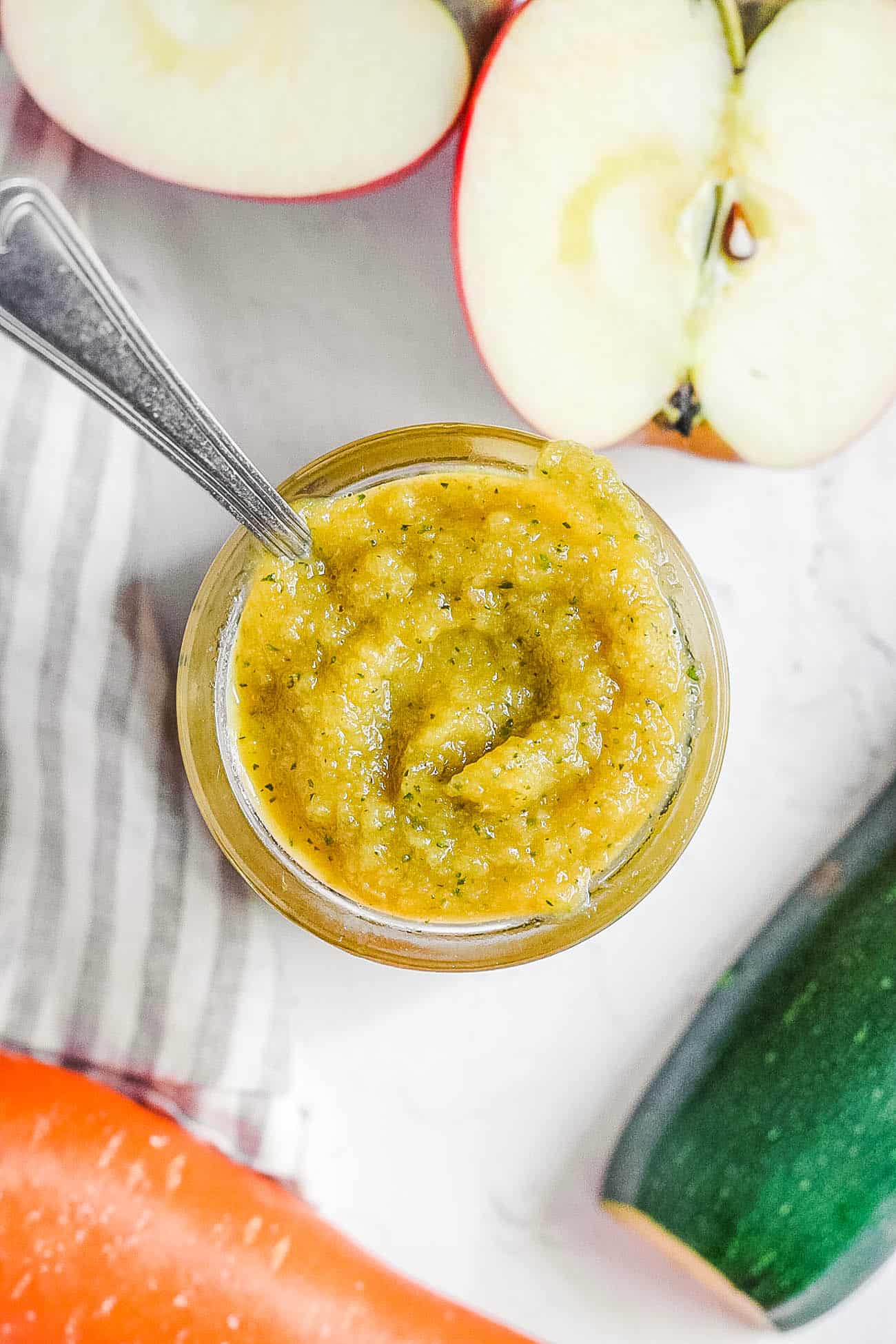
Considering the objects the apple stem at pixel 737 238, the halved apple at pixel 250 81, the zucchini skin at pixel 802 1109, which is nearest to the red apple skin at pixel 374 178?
the halved apple at pixel 250 81

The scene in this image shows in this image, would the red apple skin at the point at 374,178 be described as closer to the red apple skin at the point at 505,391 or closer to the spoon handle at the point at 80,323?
the red apple skin at the point at 505,391

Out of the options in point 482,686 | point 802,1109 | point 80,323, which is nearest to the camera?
point 80,323

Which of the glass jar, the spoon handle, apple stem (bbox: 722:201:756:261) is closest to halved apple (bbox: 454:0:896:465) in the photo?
apple stem (bbox: 722:201:756:261)

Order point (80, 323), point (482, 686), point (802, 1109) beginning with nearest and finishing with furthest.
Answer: point (80, 323)
point (482, 686)
point (802, 1109)

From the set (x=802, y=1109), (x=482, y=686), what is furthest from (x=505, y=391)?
(x=802, y=1109)

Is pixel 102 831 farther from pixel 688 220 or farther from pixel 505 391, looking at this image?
pixel 688 220

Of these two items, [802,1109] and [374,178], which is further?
[802,1109]

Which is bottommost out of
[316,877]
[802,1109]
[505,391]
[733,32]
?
[802,1109]
